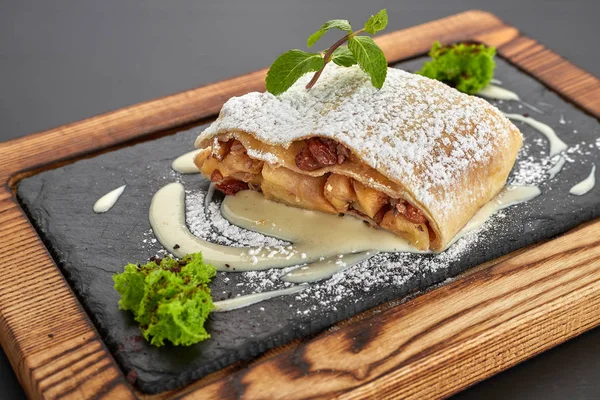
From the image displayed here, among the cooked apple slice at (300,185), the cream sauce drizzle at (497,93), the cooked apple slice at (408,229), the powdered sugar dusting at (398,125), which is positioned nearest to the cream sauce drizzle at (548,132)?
the cream sauce drizzle at (497,93)

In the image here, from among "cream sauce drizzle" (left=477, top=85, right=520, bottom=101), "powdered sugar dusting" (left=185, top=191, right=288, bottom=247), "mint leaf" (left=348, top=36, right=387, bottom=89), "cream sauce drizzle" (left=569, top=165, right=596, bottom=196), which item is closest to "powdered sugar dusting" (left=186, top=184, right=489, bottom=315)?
"powdered sugar dusting" (left=185, top=191, right=288, bottom=247)

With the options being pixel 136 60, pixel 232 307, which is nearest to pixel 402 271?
pixel 232 307

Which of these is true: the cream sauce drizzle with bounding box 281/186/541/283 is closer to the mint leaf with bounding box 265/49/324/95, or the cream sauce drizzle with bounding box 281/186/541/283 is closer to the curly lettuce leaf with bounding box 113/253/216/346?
the curly lettuce leaf with bounding box 113/253/216/346

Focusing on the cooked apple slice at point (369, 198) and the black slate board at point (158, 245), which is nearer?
the black slate board at point (158, 245)

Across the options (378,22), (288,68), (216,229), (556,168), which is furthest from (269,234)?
(556,168)

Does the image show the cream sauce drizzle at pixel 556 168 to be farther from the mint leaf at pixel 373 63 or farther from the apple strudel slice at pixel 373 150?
the mint leaf at pixel 373 63

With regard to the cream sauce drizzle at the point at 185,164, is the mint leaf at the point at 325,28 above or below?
above

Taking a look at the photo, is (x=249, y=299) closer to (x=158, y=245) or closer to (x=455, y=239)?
(x=158, y=245)
